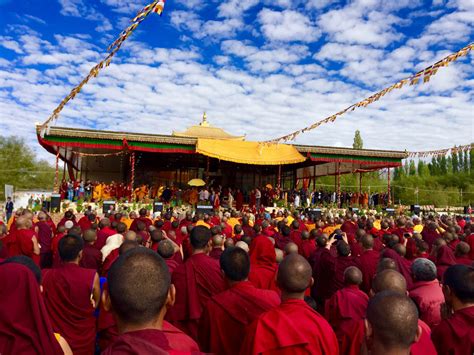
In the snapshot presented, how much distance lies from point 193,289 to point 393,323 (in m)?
2.16

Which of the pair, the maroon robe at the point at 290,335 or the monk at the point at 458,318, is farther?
the monk at the point at 458,318

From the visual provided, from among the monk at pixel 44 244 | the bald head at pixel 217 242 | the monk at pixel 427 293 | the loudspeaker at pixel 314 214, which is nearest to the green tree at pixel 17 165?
the loudspeaker at pixel 314 214

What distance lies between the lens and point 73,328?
3.38 metres

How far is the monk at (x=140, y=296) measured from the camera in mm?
1642

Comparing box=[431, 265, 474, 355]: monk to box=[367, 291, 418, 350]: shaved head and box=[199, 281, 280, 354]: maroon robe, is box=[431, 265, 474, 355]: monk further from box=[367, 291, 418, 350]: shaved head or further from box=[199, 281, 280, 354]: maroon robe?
box=[199, 281, 280, 354]: maroon robe

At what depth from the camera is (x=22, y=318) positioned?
2293mm

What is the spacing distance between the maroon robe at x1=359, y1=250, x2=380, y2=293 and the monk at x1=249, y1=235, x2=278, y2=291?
3.69 ft

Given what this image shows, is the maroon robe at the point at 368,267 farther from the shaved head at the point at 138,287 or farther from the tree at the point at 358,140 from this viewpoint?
the tree at the point at 358,140

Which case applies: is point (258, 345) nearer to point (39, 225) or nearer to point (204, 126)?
point (39, 225)

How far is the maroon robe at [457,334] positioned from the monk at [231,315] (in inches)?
44.1

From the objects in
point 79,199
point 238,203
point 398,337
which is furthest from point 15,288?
point 238,203

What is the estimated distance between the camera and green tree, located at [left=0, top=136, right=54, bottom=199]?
4412 cm

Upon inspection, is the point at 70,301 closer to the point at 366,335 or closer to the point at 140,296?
the point at 140,296

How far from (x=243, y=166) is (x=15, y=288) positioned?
2434cm
